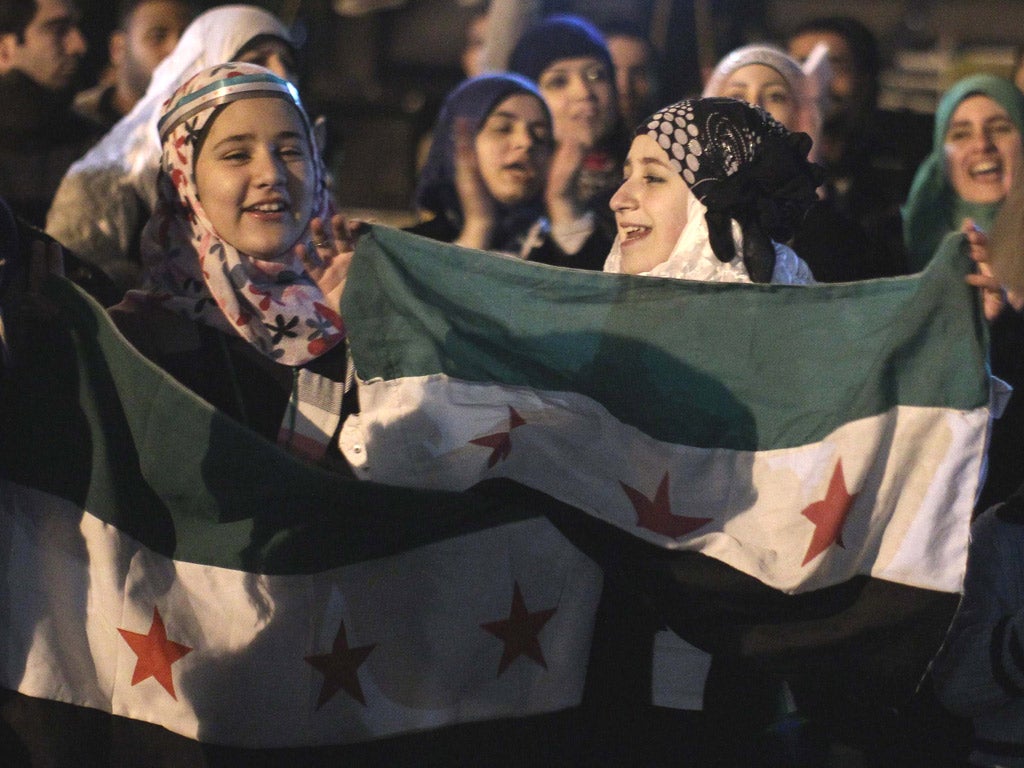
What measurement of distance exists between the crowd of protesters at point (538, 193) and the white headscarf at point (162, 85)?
1 centimetres

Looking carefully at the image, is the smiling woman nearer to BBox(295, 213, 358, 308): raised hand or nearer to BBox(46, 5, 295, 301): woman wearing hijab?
BBox(295, 213, 358, 308): raised hand

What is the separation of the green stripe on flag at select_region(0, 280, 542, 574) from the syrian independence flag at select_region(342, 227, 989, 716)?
182 mm

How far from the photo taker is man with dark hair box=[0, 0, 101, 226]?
18.2 feet

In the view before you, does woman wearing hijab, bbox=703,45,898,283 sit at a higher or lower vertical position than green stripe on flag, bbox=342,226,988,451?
higher

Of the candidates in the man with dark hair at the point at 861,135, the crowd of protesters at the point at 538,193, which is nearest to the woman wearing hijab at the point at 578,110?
the crowd of protesters at the point at 538,193

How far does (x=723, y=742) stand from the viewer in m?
3.50

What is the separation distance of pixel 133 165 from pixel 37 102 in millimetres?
974

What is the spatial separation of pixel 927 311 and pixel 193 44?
3.07 m

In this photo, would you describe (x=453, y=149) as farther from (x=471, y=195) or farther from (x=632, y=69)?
(x=632, y=69)

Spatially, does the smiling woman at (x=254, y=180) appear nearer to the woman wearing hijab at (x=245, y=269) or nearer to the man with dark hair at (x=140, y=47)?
the woman wearing hijab at (x=245, y=269)

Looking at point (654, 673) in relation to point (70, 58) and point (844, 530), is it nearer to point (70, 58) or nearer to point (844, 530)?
point (844, 530)

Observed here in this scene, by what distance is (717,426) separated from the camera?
3457 mm

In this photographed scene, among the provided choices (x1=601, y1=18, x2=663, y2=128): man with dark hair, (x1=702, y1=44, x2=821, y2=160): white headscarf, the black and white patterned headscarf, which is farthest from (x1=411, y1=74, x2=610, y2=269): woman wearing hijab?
the black and white patterned headscarf

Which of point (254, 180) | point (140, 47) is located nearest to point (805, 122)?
point (254, 180)
